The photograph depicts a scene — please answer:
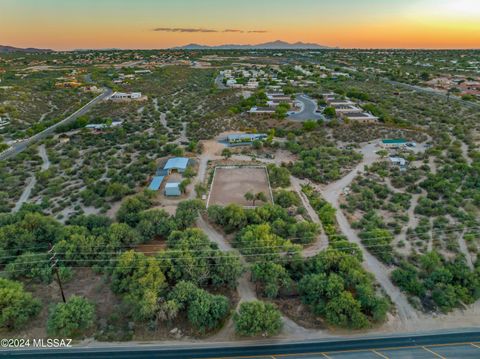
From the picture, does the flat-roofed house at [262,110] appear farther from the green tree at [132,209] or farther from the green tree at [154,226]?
the green tree at [154,226]

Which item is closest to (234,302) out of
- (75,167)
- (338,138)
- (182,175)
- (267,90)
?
(182,175)

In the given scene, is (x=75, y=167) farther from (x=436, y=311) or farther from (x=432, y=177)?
(x=432, y=177)

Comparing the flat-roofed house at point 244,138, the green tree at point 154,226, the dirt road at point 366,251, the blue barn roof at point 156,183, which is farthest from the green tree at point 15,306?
the flat-roofed house at point 244,138

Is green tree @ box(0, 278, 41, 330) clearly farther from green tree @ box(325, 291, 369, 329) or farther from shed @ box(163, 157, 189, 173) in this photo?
→ shed @ box(163, 157, 189, 173)

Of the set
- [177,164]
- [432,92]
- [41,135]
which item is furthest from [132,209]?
[432,92]

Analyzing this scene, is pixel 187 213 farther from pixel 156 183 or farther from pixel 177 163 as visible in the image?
pixel 177 163

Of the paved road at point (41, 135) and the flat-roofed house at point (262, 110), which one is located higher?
the flat-roofed house at point (262, 110)

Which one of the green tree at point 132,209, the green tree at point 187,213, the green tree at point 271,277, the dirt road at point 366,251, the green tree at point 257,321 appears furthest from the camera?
the green tree at point 132,209
